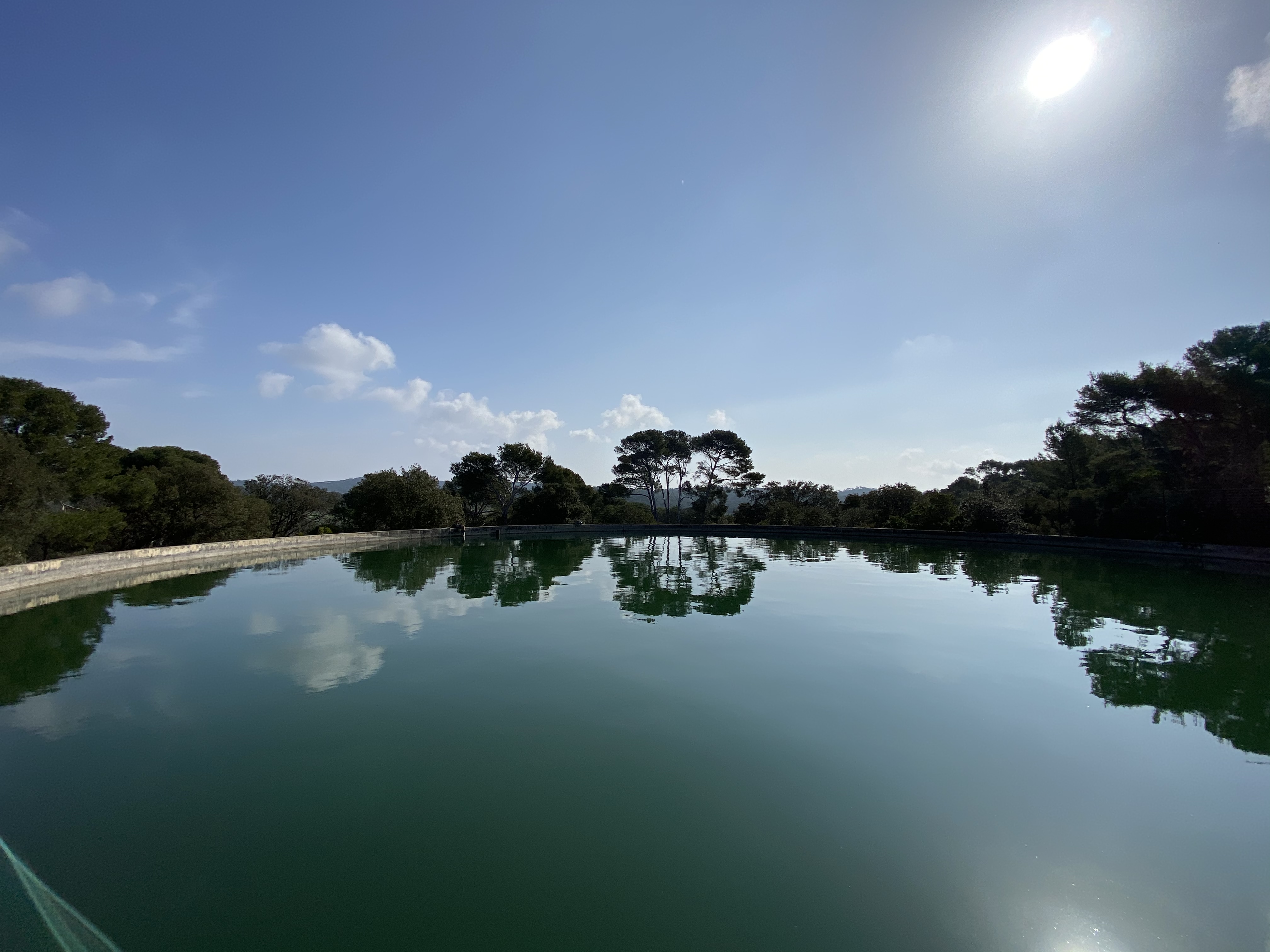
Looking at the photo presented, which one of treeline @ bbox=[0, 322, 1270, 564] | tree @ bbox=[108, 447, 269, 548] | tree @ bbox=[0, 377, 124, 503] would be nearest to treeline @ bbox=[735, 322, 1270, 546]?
treeline @ bbox=[0, 322, 1270, 564]

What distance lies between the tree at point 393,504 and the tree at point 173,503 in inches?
258

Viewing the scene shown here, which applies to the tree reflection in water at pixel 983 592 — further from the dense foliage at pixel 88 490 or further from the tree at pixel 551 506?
the tree at pixel 551 506

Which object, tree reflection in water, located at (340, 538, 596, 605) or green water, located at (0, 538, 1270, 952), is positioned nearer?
green water, located at (0, 538, 1270, 952)

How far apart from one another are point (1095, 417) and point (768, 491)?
17.6 metres

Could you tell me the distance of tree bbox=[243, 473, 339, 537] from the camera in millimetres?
27391

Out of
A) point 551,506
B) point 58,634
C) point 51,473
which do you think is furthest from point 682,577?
point 551,506

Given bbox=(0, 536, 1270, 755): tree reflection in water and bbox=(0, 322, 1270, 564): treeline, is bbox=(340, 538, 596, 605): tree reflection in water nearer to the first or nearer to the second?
bbox=(0, 536, 1270, 755): tree reflection in water

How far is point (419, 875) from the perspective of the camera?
9.20 ft

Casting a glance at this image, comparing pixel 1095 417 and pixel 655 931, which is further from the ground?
pixel 1095 417

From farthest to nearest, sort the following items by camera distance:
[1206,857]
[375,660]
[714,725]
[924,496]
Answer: [924,496] → [375,660] → [714,725] → [1206,857]

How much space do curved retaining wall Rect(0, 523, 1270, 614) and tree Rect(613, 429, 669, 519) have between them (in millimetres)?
6992

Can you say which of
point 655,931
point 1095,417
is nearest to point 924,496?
point 1095,417

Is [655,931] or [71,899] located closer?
[655,931]

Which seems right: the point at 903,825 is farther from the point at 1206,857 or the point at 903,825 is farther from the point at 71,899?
the point at 71,899
